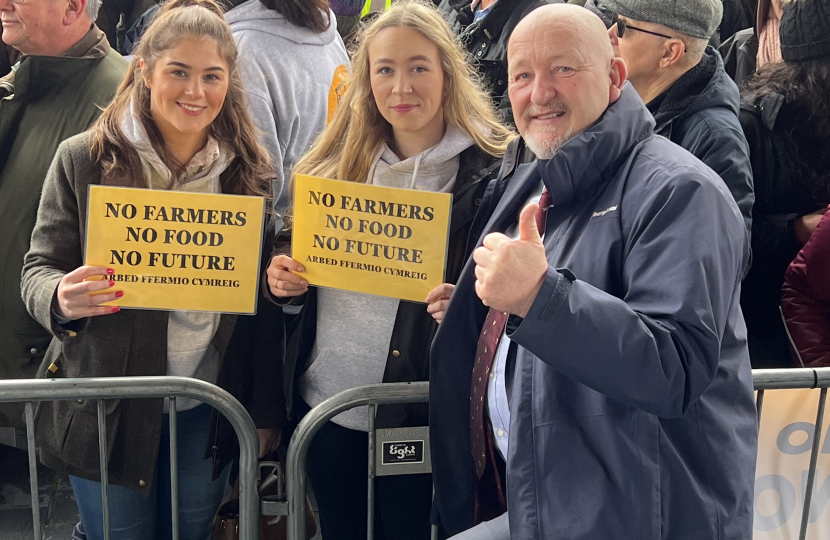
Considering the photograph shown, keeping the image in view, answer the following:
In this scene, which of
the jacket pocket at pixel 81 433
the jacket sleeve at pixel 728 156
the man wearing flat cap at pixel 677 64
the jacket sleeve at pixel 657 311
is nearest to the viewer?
the jacket sleeve at pixel 657 311

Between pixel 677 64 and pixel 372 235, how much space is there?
1364mm

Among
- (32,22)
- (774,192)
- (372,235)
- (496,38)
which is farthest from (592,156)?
(32,22)

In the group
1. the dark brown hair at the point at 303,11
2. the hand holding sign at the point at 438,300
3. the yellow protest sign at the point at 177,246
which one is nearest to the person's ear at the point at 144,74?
the yellow protest sign at the point at 177,246

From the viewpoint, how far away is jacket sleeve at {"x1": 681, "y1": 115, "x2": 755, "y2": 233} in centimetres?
278

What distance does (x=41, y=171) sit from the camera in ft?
10.1

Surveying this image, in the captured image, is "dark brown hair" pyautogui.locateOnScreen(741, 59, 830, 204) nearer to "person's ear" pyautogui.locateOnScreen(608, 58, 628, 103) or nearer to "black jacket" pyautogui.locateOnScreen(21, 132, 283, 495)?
"person's ear" pyautogui.locateOnScreen(608, 58, 628, 103)

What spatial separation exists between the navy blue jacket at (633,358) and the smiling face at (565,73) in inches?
3.0

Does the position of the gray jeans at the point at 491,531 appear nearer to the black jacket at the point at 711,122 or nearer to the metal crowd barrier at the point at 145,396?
the metal crowd barrier at the point at 145,396

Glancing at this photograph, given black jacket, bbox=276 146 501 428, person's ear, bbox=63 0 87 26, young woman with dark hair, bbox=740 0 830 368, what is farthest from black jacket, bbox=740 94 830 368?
person's ear, bbox=63 0 87 26

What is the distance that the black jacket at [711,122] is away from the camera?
9.20ft

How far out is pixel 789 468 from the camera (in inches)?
107

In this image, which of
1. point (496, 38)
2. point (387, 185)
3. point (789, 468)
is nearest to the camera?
point (387, 185)

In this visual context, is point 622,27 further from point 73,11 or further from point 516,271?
point 73,11

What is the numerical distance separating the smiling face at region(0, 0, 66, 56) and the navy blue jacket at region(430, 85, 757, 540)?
84.1 inches
